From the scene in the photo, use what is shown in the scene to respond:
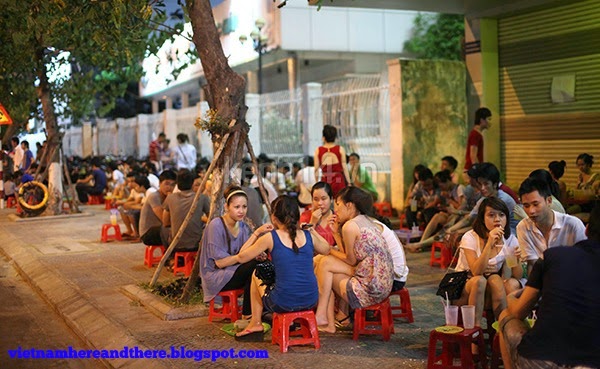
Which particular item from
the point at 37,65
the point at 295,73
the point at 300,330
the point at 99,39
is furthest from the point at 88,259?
the point at 295,73

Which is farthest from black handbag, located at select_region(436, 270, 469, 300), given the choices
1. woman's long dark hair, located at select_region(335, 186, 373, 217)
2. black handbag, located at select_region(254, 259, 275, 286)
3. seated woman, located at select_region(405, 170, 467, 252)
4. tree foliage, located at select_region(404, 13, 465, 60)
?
tree foliage, located at select_region(404, 13, 465, 60)

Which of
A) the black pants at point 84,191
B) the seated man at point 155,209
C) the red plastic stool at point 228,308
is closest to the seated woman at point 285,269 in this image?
the red plastic stool at point 228,308

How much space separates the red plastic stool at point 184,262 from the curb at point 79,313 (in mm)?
1323

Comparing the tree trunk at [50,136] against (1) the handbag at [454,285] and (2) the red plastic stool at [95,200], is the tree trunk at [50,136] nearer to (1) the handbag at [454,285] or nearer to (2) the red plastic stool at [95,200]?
(2) the red plastic stool at [95,200]

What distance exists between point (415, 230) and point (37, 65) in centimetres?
1124

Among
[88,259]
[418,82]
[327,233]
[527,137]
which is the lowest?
[88,259]

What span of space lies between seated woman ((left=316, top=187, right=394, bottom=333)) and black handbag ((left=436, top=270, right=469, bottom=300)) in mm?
717

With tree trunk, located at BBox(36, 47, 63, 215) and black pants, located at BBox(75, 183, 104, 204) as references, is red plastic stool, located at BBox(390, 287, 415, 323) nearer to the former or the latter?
tree trunk, located at BBox(36, 47, 63, 215)

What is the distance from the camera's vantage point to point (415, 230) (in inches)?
495

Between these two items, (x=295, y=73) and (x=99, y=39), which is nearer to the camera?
(x=99, y=39)

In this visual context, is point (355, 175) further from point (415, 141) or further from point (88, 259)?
point (88, 259)

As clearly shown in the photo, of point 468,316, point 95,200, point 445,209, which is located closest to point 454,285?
point 468,316

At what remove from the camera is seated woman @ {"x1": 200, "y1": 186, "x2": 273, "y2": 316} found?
7.93 metres

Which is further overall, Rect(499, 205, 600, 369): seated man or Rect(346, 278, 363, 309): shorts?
Rect(346, 278, 363, 309): shorts
